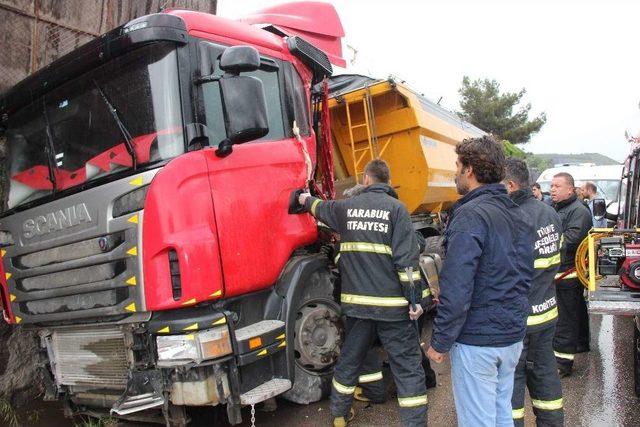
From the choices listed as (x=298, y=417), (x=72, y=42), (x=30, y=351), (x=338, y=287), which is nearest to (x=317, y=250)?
(x=338, y=287)

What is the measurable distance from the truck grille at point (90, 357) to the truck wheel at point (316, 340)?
44.8 inches

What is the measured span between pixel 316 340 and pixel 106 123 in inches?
79.3

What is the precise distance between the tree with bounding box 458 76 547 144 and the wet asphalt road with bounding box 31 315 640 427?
26.6 meters

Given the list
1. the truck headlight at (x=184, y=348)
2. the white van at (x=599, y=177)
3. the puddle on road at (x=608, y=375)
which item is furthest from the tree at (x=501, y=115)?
the truck headlight at (x=184, y=348)

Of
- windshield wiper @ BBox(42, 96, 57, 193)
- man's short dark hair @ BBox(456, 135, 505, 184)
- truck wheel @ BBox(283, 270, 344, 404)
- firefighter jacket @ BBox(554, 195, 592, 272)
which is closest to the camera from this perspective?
man's short dark hair @ BBox(456, 135, 505, 184)

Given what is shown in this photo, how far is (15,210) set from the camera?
3525 mm

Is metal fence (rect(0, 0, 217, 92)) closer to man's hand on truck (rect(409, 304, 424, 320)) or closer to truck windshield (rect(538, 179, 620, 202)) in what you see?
man's hand on truck (rect(409, 304, 424, 320))

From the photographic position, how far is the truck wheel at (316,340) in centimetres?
360

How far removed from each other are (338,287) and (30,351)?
296cm

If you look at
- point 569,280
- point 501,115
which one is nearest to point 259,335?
point 569,280

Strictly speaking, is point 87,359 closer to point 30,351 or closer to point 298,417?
point 298,417

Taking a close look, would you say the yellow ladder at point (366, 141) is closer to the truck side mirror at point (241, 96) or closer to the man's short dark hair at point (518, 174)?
the man's short dark hair at point (518, 174)

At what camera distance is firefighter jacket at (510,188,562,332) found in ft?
9.78

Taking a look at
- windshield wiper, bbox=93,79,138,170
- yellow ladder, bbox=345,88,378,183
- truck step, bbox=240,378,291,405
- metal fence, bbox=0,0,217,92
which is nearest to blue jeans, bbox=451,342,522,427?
truck step, bbox=240,378,291,405
